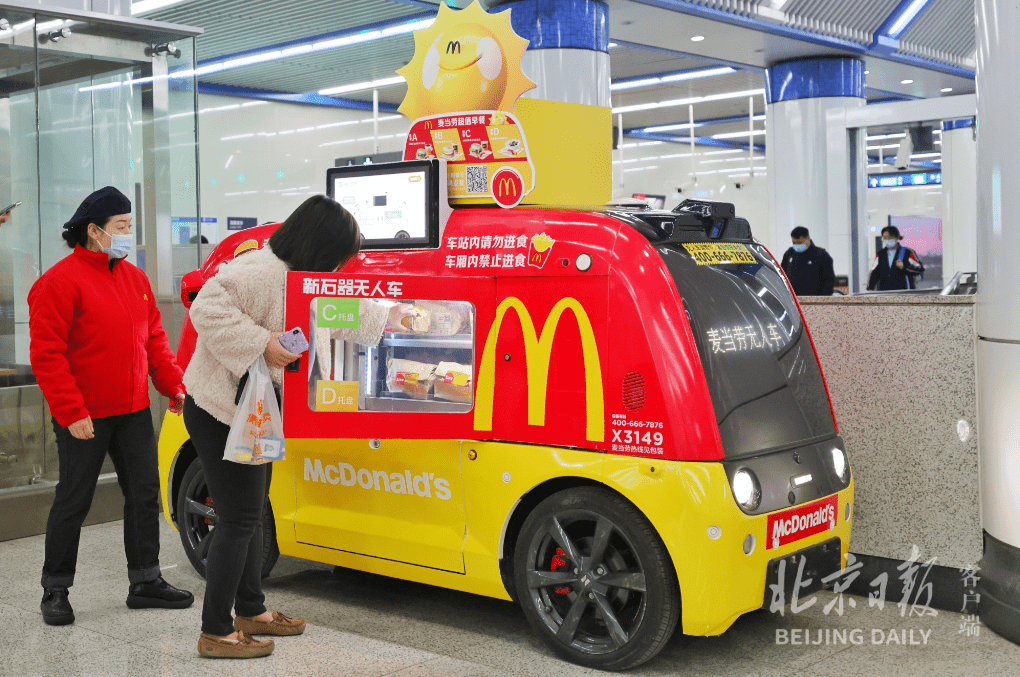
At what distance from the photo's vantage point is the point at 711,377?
11.8 feet

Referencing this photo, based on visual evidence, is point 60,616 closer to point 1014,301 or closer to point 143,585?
point 143,585

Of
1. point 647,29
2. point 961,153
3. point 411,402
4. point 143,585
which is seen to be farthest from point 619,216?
point 961,153

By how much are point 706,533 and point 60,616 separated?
8.96 ft

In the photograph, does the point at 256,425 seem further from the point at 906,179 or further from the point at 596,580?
the point at 906,179

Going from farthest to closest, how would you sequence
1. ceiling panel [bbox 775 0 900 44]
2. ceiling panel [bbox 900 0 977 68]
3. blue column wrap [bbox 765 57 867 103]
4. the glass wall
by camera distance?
ceiling panel [bbox 900 0 977 68] → blue column wrap [bbox 765 57 867 103] → ceiling panel [bbox 775 0 900 44] → the glass wall

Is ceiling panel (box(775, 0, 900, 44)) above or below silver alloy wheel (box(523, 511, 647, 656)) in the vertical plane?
above

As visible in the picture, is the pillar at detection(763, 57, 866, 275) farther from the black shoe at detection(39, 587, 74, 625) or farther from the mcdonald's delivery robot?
the black shoe at detection(39, 587, 74, 625)

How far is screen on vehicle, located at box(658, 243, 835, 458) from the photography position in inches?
143

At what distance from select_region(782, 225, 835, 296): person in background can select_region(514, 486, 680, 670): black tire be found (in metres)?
7.55

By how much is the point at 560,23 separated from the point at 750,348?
20.8 feet

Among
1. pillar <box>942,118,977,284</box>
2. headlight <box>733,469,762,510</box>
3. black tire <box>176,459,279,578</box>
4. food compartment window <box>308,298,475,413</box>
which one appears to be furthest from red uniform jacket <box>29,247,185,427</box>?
pillar <box>942,118,977,284</box>

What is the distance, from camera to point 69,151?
6.97 m

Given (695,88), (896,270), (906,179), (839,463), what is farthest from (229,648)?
(906,179)

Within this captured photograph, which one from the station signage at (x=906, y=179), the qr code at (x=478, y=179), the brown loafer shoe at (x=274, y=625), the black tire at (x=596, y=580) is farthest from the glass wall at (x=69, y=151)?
the station signage at (x=906, y=179)
